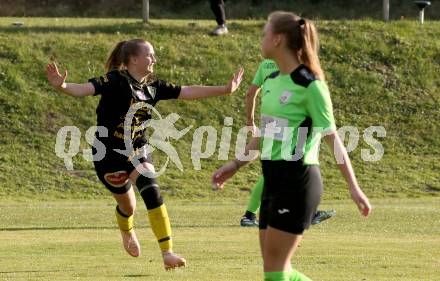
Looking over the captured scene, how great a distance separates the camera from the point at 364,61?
30109 mm

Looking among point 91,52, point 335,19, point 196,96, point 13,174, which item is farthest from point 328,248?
point 335,19

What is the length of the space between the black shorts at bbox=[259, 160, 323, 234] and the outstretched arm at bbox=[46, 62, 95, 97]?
3.03 m

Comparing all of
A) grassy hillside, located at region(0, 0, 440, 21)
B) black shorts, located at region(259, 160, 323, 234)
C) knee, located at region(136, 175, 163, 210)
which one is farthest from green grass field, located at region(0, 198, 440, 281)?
grassy hillside, located at region(0, 0, 440, 21)

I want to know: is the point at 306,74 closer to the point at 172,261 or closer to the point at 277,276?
the point at 277,276

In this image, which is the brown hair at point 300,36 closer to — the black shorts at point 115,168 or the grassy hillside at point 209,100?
the black shorts at point 115,168

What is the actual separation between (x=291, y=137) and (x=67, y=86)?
343 centimetres

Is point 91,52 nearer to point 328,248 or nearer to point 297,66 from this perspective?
point 328,248

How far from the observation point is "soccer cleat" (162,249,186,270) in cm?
978

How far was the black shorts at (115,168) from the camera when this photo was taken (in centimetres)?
1012

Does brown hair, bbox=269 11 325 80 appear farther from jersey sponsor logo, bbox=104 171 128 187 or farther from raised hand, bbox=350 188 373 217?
jersey sponsor logo, bbox=104 171 128 187

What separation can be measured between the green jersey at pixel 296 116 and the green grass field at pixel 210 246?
9.33 ft

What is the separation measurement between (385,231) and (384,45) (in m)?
16.1

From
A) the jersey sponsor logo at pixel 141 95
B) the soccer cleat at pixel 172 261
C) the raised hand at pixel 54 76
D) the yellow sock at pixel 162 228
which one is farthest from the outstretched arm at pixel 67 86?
the soccer cleat at pixel 172 261

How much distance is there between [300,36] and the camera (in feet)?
22.3
